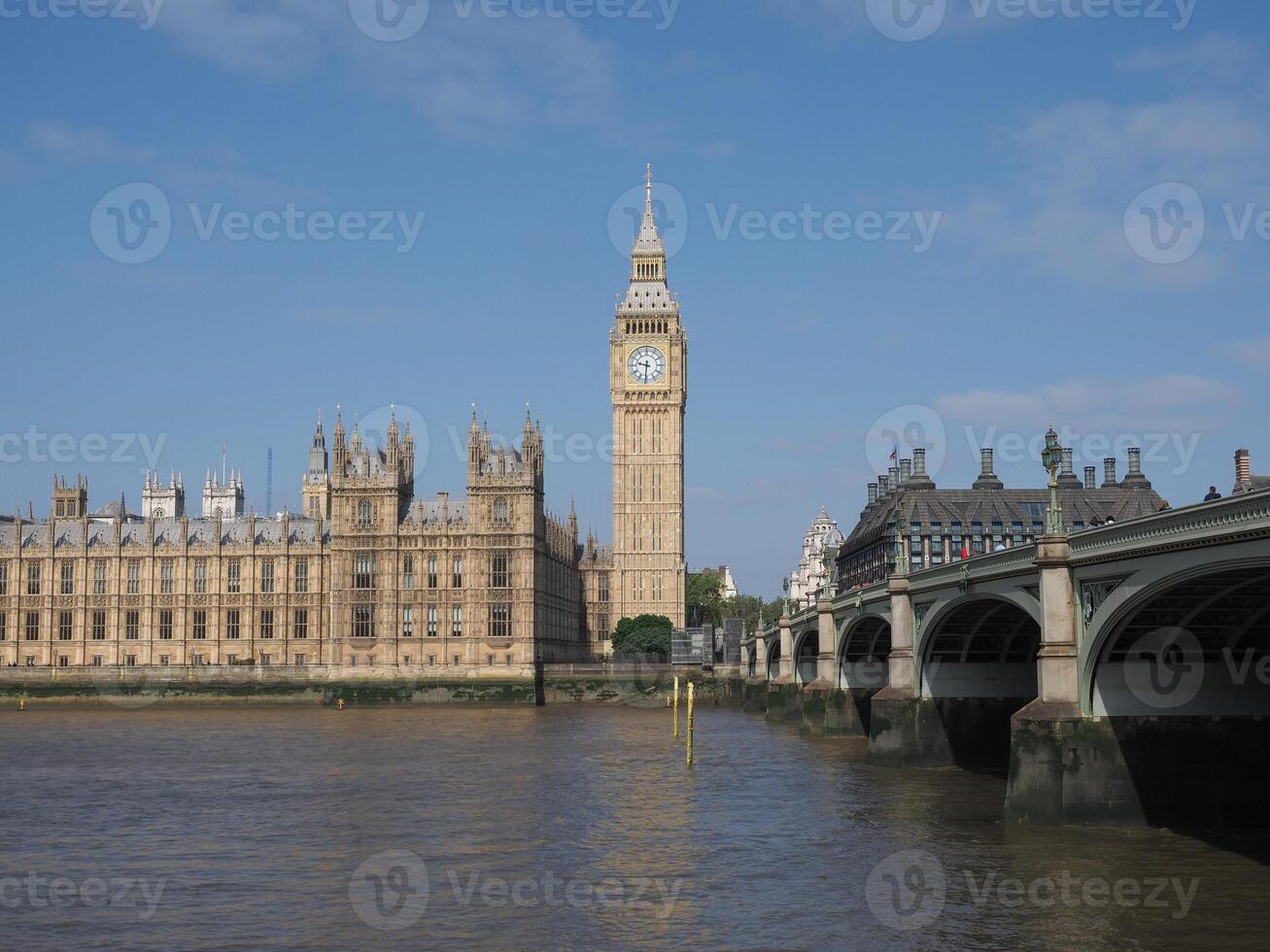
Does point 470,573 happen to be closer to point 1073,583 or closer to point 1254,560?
point 1073,583

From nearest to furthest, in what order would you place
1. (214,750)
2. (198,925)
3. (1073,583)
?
(198,925), (1073,583), (214,750)

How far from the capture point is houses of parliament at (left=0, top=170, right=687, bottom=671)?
124750mm

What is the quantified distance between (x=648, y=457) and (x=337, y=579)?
39.6 meters

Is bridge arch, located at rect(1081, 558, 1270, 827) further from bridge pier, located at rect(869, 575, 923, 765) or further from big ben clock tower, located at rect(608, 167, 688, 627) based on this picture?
big ben clock tower, located at rect(608, 167, 688, 627)

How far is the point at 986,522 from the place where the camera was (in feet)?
439

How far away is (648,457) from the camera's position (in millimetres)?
152250

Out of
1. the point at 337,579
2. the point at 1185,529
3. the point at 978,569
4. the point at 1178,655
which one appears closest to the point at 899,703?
the point at 978,569

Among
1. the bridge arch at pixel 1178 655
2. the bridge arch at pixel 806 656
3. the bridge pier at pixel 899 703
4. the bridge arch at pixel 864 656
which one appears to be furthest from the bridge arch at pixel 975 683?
the bridge arch at pixel 806 656

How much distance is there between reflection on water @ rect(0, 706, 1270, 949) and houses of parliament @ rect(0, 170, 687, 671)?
61899mm

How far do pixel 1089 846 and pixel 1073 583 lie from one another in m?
7.17

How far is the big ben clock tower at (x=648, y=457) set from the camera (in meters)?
150

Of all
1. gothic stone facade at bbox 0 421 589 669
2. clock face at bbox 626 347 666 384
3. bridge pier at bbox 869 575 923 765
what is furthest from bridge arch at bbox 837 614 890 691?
clock face at bbox 626 347 666 384

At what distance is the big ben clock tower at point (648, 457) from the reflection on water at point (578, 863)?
87.1 meters

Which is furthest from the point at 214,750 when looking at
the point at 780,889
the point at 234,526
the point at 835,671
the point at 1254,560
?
the point at 234,526
